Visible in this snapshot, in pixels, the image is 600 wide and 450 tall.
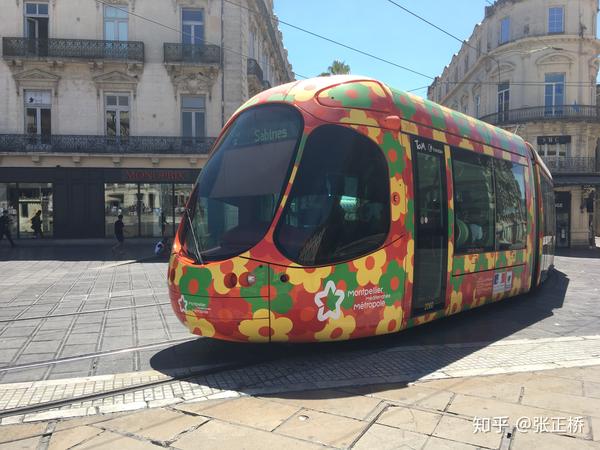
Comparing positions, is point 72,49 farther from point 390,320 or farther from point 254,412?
point 254,412

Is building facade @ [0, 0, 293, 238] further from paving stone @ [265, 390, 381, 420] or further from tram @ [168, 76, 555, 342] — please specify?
paving stone @ [265, 390, 381, 420]

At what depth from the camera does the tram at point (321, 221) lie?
4.98m

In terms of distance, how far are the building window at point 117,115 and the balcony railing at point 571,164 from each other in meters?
24.6

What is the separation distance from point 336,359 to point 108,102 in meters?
23.3

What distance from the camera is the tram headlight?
Answer: 491 cm

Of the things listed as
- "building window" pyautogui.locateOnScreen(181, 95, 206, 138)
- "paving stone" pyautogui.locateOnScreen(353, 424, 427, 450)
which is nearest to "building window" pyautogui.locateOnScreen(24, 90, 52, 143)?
"building window" pyautogui.locateOnScreen(181, 95, 206, 138)

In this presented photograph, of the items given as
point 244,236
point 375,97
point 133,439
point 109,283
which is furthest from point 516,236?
point 109,283

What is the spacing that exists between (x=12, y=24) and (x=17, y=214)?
30.4ft

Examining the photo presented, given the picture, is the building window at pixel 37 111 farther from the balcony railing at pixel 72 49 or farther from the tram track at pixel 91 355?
the tram track at pixel 91 355

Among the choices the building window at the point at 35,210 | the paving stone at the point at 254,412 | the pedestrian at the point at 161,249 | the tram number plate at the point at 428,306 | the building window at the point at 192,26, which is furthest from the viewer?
the building window at the point at 192,26

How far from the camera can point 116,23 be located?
24797 millimetres

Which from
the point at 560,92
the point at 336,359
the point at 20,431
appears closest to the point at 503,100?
the point at 560,92

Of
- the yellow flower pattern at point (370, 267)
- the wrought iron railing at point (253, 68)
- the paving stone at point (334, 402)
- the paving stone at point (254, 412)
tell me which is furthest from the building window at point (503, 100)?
the paving stone at point (254, 412)

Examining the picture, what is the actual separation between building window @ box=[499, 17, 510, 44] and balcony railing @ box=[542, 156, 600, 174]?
28.1ft
